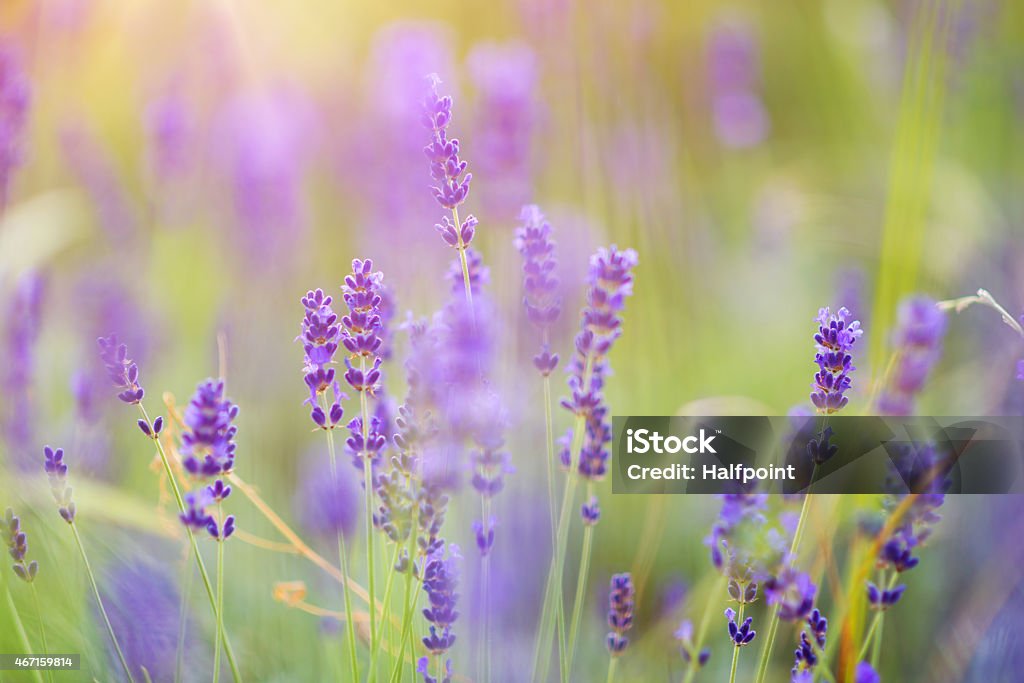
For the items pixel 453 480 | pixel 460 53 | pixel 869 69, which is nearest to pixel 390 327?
pixel 453 480

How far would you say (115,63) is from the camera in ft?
11.4

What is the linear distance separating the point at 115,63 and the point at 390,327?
294 centimetres

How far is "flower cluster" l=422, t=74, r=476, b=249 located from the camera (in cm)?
97

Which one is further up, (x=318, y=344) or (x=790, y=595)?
(x=318, y=344)

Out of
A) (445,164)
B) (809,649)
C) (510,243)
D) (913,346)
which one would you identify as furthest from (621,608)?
(510,243)

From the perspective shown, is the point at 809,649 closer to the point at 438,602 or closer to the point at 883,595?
the point at 883,595

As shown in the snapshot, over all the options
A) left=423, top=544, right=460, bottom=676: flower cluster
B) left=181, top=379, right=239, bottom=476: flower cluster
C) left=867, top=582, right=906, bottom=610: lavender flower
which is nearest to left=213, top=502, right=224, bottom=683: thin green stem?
left=181, top=379, right=239, bottom=476: flower cluster

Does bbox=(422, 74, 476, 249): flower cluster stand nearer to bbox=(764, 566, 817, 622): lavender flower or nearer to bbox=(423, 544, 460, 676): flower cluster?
bbox=(423, 544, 460, 676): flower cluster

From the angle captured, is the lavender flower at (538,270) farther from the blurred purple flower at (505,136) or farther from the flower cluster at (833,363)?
the blurred purple flower at (505,136)

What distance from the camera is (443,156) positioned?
3.23 ft

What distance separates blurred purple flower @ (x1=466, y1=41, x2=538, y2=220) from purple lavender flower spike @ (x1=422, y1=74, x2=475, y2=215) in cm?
66

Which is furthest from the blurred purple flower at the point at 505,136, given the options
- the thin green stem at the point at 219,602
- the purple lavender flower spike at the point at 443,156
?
the thin green stem at the point at 219,602

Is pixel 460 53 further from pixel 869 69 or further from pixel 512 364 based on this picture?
pixel 512 364

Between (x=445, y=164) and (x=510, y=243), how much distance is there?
0.78m
